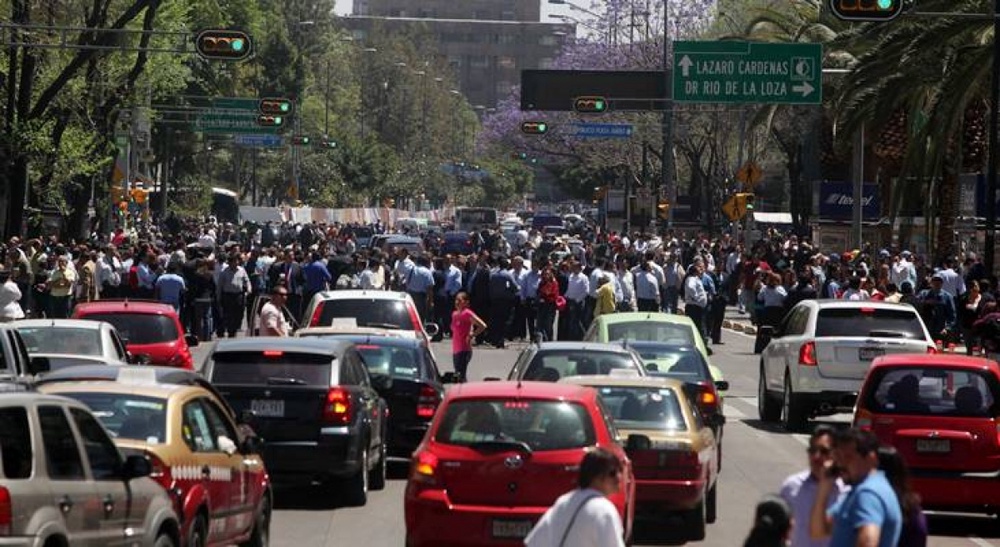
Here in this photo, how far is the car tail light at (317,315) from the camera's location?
26312mm

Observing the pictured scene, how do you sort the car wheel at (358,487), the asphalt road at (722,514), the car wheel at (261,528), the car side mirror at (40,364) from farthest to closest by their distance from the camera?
1. the car side mirror at (40,364)
2. the car wheel at (358,487)
3. the asphalt road at (722,514)
4. the car wheel at (261,528)

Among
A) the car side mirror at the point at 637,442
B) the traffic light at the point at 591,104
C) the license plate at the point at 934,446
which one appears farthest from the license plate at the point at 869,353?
the traffic light at the point at 591,104

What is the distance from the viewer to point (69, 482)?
11.0 meters

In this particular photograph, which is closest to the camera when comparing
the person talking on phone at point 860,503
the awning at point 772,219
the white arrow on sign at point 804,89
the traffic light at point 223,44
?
the person talking on phone at point 860,503

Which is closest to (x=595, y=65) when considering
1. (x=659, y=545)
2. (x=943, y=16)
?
(x=943, y=16)

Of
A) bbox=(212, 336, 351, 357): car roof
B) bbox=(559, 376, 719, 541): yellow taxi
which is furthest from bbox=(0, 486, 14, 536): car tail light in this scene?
bbox=(212, 336, 351, 357): car roof

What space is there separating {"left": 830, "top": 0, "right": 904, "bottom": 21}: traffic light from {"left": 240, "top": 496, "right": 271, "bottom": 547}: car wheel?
50.5ft

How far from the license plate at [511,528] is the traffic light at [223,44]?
2305 cm

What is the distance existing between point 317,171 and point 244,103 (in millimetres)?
52779

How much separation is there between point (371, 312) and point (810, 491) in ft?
55.6

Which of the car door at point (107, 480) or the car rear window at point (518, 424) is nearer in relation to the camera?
the car door at point (107, 480)

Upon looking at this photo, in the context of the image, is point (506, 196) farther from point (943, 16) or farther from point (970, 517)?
point (970, 517)

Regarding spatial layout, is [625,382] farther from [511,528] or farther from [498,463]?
[511,528]

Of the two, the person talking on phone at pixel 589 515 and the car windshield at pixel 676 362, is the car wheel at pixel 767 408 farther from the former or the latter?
the person talking on phone at pixel 589 515
